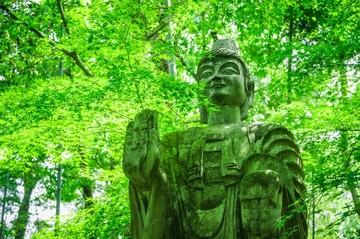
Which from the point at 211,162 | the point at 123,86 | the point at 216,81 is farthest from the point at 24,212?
the point at 211,162

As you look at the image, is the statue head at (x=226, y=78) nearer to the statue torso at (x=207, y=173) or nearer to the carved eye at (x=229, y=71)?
the carved eye at (x=229, y=71)

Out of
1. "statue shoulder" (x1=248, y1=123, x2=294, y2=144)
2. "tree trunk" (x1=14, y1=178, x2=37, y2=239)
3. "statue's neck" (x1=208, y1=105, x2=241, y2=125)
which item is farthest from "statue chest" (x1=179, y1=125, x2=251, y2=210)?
"tree trunk" (x1=14, y1=178, x2=37, y2=239)

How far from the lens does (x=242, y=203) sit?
580 cm

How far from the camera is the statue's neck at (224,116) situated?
23.9ft

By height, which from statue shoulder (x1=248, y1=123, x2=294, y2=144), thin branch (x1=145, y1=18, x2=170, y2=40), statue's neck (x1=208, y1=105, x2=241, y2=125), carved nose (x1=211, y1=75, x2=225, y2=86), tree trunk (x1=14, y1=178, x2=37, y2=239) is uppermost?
thin branch (x1=145, y1=18, x2=170, y2=40)

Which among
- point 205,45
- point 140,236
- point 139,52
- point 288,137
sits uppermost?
point 205,45

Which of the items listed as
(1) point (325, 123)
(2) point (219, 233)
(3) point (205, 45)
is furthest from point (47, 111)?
(3) point (205, 45)

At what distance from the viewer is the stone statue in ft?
18.6

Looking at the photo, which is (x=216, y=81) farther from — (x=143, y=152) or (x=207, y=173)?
(x=143, y=152)

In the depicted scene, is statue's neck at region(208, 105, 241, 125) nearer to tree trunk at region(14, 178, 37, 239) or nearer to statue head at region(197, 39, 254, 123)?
statue head at region(197, 39, 254, 123)

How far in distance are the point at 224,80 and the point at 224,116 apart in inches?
16.5

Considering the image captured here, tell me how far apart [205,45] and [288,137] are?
776 centimetres

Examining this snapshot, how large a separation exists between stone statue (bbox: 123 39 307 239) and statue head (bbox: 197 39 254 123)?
14 millimetres

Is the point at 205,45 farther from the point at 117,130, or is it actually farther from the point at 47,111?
the point at 47,111
